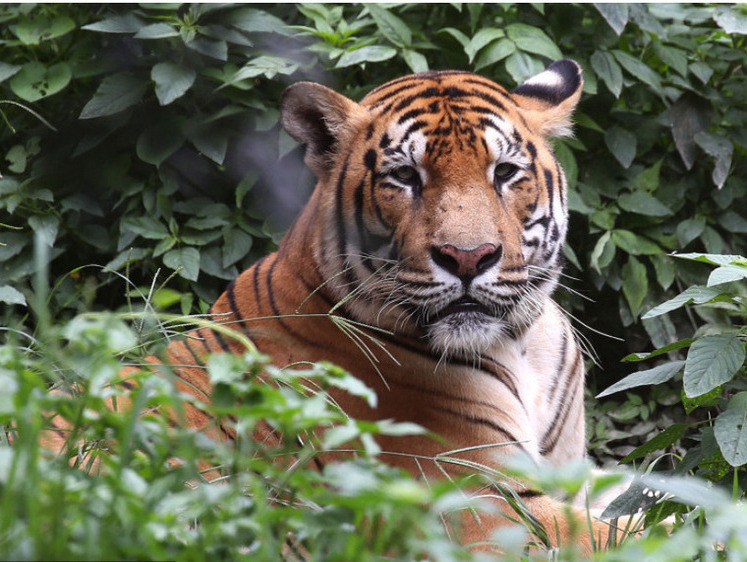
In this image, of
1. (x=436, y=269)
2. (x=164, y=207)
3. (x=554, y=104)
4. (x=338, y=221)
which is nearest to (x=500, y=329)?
(x=436, y=269)

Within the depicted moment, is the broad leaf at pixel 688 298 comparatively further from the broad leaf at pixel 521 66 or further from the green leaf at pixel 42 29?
the green leaf at pixel 42 29

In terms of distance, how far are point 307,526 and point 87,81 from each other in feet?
10.8

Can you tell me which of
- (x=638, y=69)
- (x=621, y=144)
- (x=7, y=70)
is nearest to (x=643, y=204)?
(x=621, y=144)

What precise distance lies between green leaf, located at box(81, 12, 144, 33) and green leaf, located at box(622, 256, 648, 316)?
7.20 feet

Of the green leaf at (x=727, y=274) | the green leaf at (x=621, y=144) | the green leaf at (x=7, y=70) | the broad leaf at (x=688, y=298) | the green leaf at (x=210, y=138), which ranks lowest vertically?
the green leaf at (x=621, y=144)

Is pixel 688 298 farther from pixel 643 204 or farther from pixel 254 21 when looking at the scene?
pixel 254 21

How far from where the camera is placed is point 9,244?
11.8 ft

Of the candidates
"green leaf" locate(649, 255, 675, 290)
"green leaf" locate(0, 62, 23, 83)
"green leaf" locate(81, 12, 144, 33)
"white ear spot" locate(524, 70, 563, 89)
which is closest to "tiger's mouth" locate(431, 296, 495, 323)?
"white ear spot" locate(524, 70, 563, 89)

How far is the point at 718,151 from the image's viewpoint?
12.5 feet

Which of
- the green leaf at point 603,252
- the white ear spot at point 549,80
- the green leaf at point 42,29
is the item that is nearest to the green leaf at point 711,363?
the white ear spot at point 549,80

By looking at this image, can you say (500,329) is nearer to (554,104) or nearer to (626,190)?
(554,104)

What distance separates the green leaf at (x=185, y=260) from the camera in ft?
11.4

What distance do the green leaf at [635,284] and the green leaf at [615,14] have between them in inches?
36.5

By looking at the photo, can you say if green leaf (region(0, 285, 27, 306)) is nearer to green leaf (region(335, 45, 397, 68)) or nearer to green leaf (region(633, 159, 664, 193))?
green leaf (region(335, 45, 397, 68))
